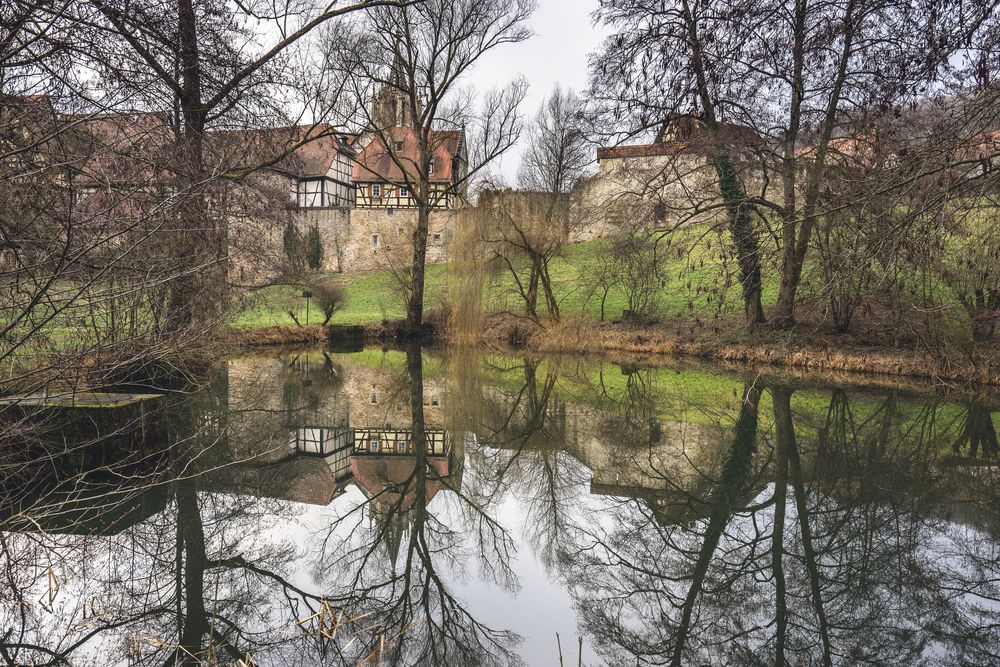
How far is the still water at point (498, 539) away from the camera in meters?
3.07

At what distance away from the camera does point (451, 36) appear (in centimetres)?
1944

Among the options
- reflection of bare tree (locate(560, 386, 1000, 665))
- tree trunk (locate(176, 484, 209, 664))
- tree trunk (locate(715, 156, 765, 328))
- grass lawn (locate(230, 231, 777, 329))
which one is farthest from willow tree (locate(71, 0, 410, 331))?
grass lawn (locate(230, 231, 777, 329))

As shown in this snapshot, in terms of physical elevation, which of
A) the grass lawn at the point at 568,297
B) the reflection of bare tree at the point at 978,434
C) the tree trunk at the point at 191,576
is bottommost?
the tree trunk at the point at 191,576

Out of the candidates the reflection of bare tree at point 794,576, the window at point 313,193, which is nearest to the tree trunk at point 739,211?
the reflection of bare tree at point 794,576

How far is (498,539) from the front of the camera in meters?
4.62

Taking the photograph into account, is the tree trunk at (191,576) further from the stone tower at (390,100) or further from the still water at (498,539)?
the stone tower at (390,100)

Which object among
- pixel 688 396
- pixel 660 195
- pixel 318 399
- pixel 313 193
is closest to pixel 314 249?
pixel 313 193

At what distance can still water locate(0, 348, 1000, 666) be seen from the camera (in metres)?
3.07

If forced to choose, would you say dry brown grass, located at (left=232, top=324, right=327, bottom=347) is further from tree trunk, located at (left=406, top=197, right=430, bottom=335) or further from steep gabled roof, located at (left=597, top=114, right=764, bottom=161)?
steep gabled roof, located at (left=597, top=114, right=764, bottom=161)

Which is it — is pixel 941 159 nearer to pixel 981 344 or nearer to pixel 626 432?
pixel 626 432

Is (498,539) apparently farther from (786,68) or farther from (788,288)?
(788,288)

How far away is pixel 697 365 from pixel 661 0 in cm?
758

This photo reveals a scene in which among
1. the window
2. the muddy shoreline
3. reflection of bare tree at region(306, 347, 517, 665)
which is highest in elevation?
the window

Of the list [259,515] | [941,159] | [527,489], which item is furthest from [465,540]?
[941,159]
